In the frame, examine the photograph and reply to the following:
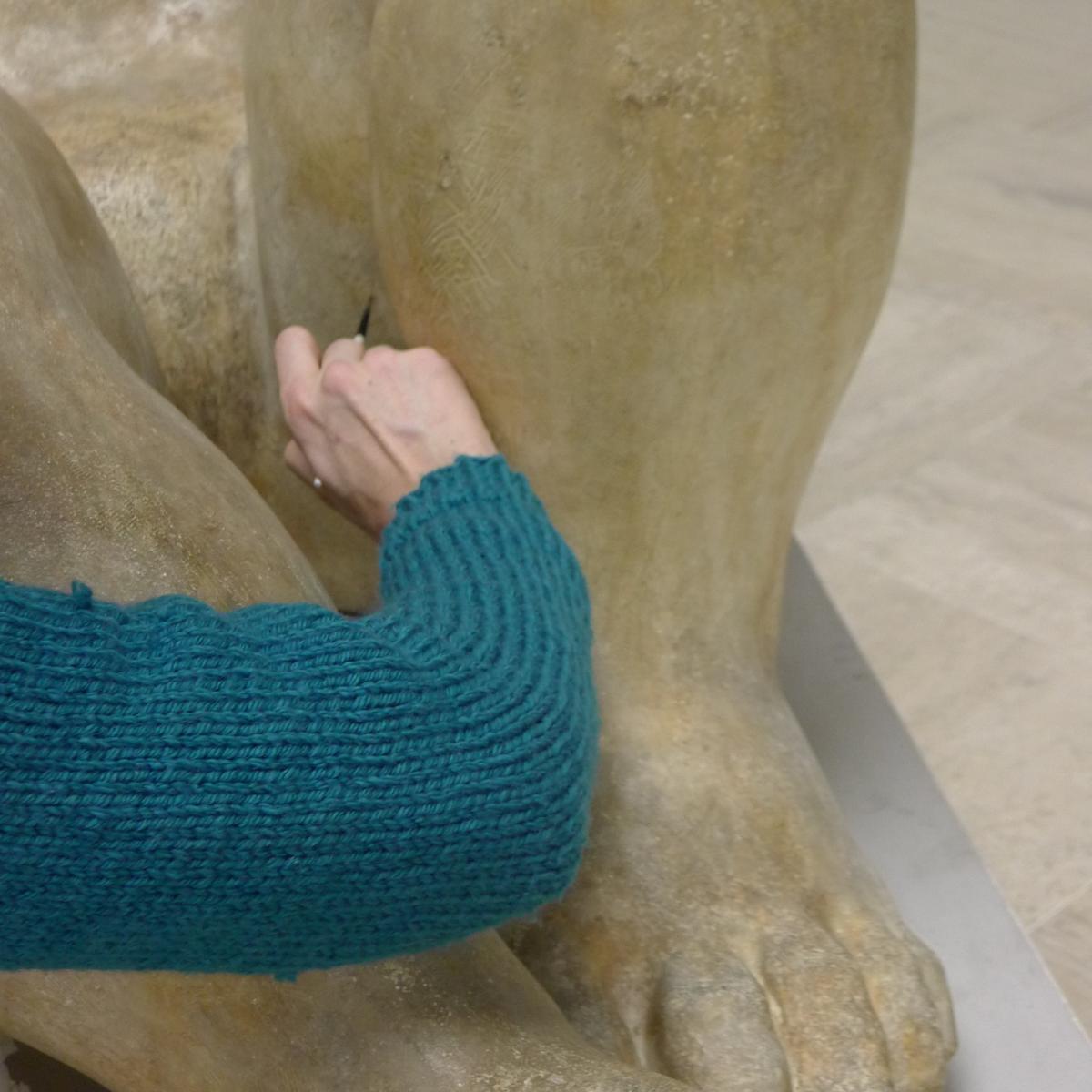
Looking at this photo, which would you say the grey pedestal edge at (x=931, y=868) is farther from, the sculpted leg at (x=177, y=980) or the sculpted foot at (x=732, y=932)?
the sculpted leg at (x=177, y=980)

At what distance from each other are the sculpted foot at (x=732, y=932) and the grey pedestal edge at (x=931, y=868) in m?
0.10

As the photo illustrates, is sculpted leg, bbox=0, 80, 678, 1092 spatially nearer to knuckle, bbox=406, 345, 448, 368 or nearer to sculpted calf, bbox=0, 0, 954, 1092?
sculpted calf, bbox=0, 0, 954, 1092

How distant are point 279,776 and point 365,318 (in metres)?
0.48

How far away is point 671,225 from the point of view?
0.92 meters

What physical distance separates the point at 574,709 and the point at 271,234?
450 millimetres

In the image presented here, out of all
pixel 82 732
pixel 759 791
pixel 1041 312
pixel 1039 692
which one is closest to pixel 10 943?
pixel 82 732

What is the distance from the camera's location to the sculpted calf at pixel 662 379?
90 centimetres

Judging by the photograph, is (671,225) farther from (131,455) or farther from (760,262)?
(131,455)

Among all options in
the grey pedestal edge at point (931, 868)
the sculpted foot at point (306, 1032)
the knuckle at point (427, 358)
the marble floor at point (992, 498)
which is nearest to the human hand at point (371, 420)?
the knuckle at point (427, 358)

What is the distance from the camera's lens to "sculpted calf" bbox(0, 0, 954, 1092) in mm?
896

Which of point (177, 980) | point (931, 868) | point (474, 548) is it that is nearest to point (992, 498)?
point (931, 868)

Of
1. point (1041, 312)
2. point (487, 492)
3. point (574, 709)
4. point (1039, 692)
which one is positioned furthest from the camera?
point (1041, 312)

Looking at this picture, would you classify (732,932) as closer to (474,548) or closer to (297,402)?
(474,548)

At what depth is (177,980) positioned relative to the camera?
0.80m
